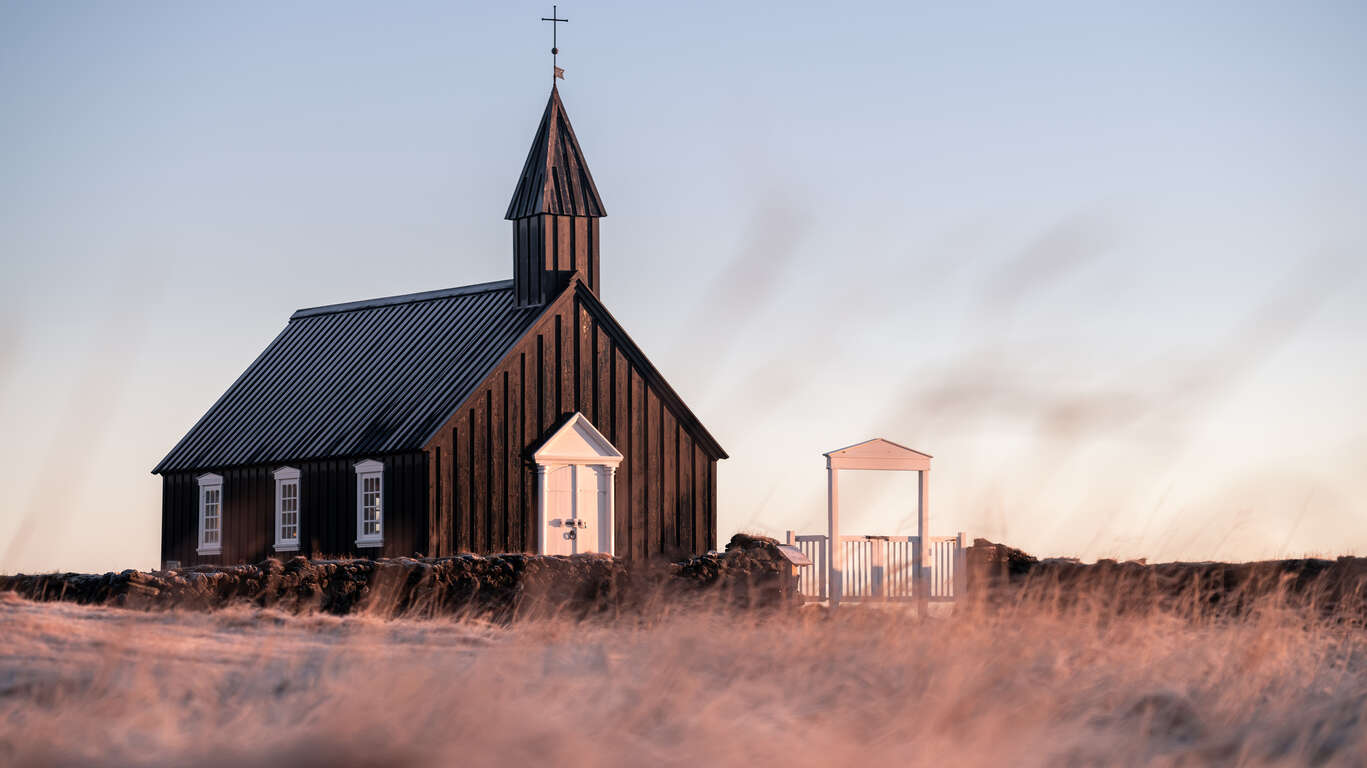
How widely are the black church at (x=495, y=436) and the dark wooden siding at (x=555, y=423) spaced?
3 centimetres

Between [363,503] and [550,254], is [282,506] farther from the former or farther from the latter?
[550,254]

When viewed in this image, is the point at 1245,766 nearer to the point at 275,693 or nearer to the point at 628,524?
the point at 275,693

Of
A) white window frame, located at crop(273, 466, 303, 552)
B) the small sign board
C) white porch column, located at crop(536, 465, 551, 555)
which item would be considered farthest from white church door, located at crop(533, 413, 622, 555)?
white window frame, located at crop(273, 466, 303, 552)

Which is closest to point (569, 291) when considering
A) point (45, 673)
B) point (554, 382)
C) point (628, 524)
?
point (554, 382)

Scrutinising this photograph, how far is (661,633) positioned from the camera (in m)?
13.9

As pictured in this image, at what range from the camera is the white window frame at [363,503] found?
30656 mm

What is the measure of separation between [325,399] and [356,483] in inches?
145

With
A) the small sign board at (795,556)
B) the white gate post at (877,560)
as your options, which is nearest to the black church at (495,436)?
the small sign board at (795,556)

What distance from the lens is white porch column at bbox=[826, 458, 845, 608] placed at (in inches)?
1144

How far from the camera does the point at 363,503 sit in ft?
102

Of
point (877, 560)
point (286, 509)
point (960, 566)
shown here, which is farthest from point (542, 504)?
point (960, 566)

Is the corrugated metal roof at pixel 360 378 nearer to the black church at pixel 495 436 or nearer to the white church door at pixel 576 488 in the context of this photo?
the black church at pixel 495 436

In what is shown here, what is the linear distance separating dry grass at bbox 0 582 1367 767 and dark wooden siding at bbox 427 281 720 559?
14.7 metres

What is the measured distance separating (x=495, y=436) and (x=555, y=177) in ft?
19.0
